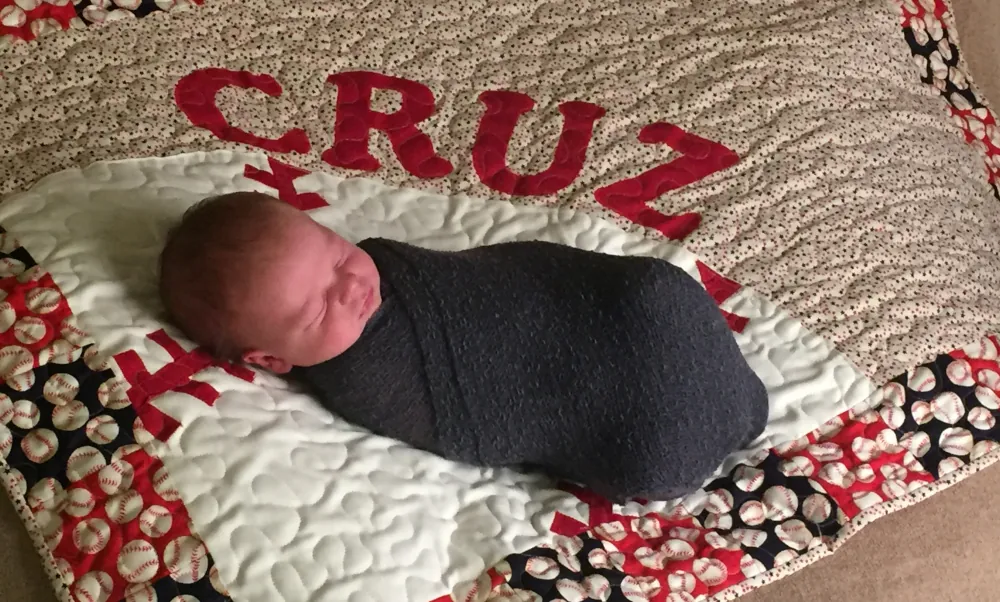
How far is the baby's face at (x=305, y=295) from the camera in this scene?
78cm

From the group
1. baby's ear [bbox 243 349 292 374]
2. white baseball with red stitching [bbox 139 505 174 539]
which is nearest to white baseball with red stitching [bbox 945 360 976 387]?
baby's ear [bbox 243 349 292 374]

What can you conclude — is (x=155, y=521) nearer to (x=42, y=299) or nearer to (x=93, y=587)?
(x=93, y=587)

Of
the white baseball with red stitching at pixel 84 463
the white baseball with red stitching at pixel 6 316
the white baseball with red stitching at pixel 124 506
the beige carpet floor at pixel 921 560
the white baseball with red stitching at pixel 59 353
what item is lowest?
the beige carpet floor at pixel 921 560

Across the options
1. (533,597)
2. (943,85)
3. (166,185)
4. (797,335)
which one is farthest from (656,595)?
(943,85)

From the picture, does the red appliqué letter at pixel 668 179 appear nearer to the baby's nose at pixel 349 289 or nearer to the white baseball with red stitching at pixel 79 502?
the baby's nose at pixel 349 289

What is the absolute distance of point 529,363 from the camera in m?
0.88

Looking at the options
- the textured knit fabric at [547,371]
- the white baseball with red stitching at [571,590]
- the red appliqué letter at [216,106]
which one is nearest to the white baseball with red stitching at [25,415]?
the textured knit fabric at [547,371]

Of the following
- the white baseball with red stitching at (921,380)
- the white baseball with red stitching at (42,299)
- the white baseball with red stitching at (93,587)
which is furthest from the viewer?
the white baseball with red stitching at (921,380)

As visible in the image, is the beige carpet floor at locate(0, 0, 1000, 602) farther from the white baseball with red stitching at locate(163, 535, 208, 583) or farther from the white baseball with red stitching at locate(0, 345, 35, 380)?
the white baseball with red stitching at locate(0, 345, 35, 380)

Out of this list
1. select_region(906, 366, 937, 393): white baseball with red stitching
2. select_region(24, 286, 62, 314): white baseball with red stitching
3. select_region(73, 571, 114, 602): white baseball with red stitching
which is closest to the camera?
select_region(73, 571, 114, 602): white baseball with red stitching

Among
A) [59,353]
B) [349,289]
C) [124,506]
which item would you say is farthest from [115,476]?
[349,289]

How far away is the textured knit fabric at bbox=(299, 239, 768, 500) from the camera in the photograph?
0.87 meters

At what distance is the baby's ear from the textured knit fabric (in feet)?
0.10

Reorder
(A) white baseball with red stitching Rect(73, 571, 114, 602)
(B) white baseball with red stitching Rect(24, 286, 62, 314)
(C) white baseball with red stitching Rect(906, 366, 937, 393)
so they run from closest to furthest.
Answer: (A) white baseball with red stitching Rect(73, 571, 114, 602) → (B) white baseball with red stitching Rect(24, 286, 62, 314) → (C) white baseball with red stitching Rect(906, 366, 937, 393)
